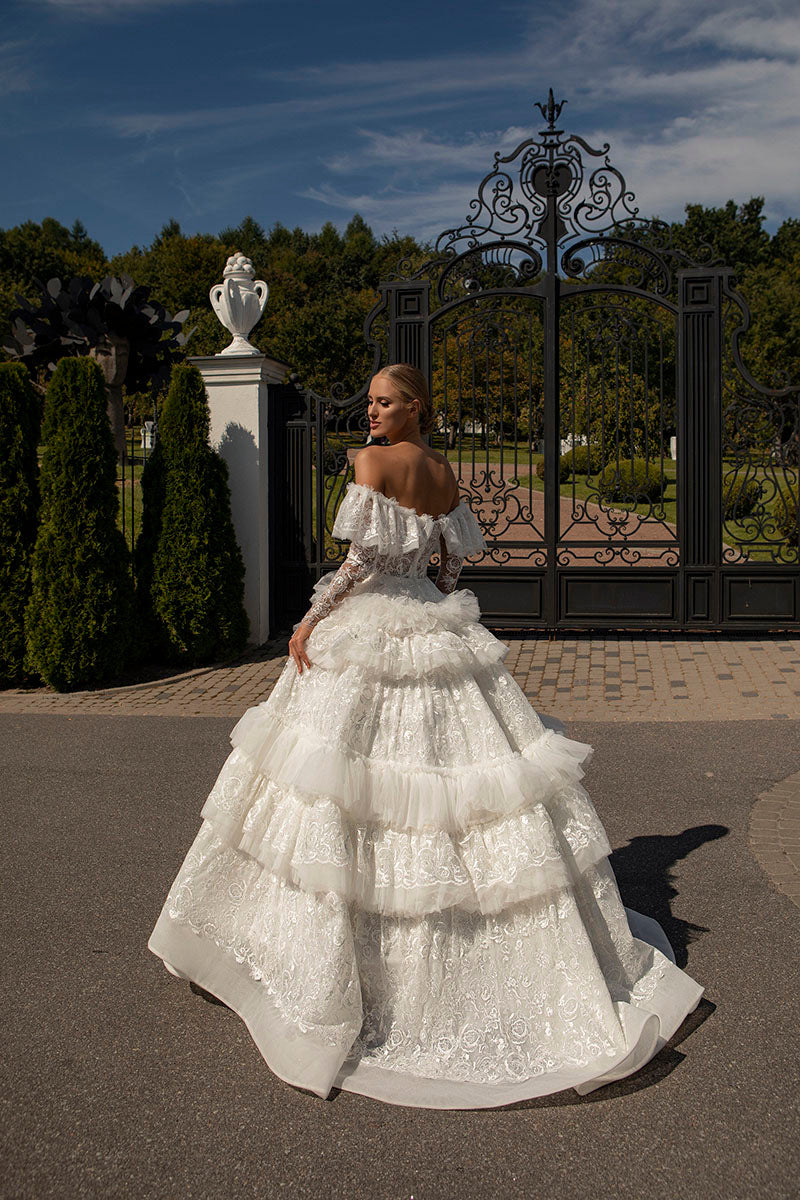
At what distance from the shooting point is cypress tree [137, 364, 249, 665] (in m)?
8.01

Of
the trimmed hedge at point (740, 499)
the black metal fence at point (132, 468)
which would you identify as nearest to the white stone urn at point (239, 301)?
the black metal fence at point (132, 468)

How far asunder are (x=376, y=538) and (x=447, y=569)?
466 millimetres

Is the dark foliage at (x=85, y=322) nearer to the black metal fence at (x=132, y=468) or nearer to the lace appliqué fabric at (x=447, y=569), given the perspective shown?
the black metal fence at (x=132, y=468)

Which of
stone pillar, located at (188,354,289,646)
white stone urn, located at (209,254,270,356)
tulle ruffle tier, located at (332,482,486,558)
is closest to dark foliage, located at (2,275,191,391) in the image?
white stone urn, located at (209,254,270,356)

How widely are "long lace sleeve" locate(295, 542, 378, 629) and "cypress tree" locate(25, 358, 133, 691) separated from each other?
501 centimetres

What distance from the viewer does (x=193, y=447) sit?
318 inches

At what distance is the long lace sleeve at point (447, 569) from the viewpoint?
331cm

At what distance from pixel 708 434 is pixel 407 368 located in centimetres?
619

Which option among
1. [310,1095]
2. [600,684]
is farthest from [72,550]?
[310,1095]

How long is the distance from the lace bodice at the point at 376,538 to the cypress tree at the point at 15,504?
5.33 m

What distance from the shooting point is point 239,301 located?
8.88 meters

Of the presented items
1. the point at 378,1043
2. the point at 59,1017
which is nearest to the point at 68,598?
the point at 59,1017

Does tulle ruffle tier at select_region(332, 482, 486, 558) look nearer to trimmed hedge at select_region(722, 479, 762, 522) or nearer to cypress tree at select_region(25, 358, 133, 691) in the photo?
cypress tree at select_region(25, 358, 133, 691)

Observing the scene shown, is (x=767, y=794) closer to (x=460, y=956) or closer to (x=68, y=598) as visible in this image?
(x=460, y=956)
